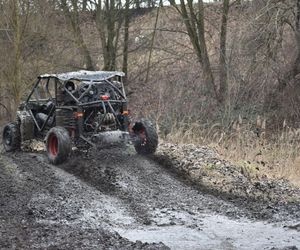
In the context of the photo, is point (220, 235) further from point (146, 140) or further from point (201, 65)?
point (201, 65)

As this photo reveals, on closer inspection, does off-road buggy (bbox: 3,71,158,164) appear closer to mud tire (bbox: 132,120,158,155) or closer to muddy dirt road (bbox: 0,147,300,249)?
mud tire (bbox: 132,120,158,155)

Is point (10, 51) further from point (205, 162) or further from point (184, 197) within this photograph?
point (184, 197)

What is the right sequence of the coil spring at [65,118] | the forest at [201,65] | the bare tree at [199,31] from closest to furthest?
the coil spring at [65,118], the forest at [201,65], the bare tree at [199,31]

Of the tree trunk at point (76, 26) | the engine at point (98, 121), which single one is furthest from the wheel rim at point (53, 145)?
the tree trunk at point (76, 26)

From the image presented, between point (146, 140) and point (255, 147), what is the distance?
2.30 m

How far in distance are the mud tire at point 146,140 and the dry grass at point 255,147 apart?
1.34 m

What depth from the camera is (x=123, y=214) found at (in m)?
6.94

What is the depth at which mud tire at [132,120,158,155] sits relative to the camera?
10.7 metres

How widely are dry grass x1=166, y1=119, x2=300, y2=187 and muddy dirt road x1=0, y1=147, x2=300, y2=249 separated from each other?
172 centimetres

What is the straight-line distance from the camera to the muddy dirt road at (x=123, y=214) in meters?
5.75

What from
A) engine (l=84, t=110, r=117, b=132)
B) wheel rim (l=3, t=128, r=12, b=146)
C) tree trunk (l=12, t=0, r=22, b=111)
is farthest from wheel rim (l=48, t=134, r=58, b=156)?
tree trunk (l=12, t=0, r=22, b=111)

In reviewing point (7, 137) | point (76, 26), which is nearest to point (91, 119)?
point (7, 137)

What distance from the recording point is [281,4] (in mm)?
15242

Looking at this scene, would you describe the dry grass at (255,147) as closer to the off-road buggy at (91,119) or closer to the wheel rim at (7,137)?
the off-road buggy at (91,119)
